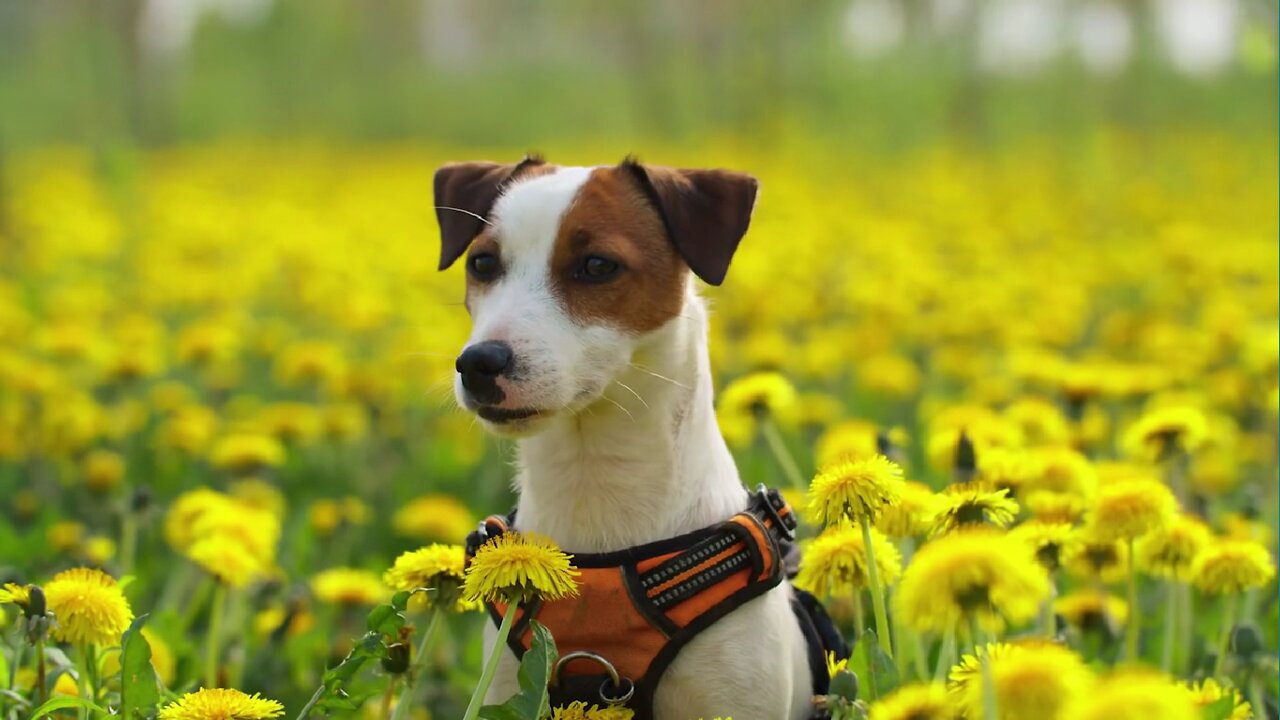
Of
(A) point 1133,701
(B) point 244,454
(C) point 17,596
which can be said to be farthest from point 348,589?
(A) point 1133,701

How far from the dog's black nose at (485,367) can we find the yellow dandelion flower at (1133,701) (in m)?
1.28

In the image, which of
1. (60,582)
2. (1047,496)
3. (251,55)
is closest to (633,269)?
(1047,496)

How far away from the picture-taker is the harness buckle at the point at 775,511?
8.63ft

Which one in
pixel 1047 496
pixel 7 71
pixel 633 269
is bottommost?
pixel 1047 496

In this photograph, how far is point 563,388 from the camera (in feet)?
8.34

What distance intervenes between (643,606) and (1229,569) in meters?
1.13

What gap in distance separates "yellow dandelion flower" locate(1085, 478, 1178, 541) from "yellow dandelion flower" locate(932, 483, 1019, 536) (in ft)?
1.09

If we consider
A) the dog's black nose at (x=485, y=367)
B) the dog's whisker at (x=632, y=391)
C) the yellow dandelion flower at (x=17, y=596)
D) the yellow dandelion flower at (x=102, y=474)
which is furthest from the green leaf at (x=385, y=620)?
the yellow dandelion flower at (x=102, y=474)

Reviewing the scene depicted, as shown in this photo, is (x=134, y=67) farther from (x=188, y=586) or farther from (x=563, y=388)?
(x=563, y=388)

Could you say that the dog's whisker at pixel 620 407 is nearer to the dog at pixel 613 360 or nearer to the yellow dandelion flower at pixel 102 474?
the dog at pixel 613 360

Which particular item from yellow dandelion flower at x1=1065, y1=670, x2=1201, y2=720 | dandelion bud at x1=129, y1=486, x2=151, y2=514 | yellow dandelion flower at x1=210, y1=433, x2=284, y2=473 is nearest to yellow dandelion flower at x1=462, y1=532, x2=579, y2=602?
yellow dandelion flower at x1=1065, y1=670, x2=1201, y2=720

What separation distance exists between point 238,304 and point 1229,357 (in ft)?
15.4

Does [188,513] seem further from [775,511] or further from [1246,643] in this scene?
[1246,643]

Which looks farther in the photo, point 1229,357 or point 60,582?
point 1229,357
